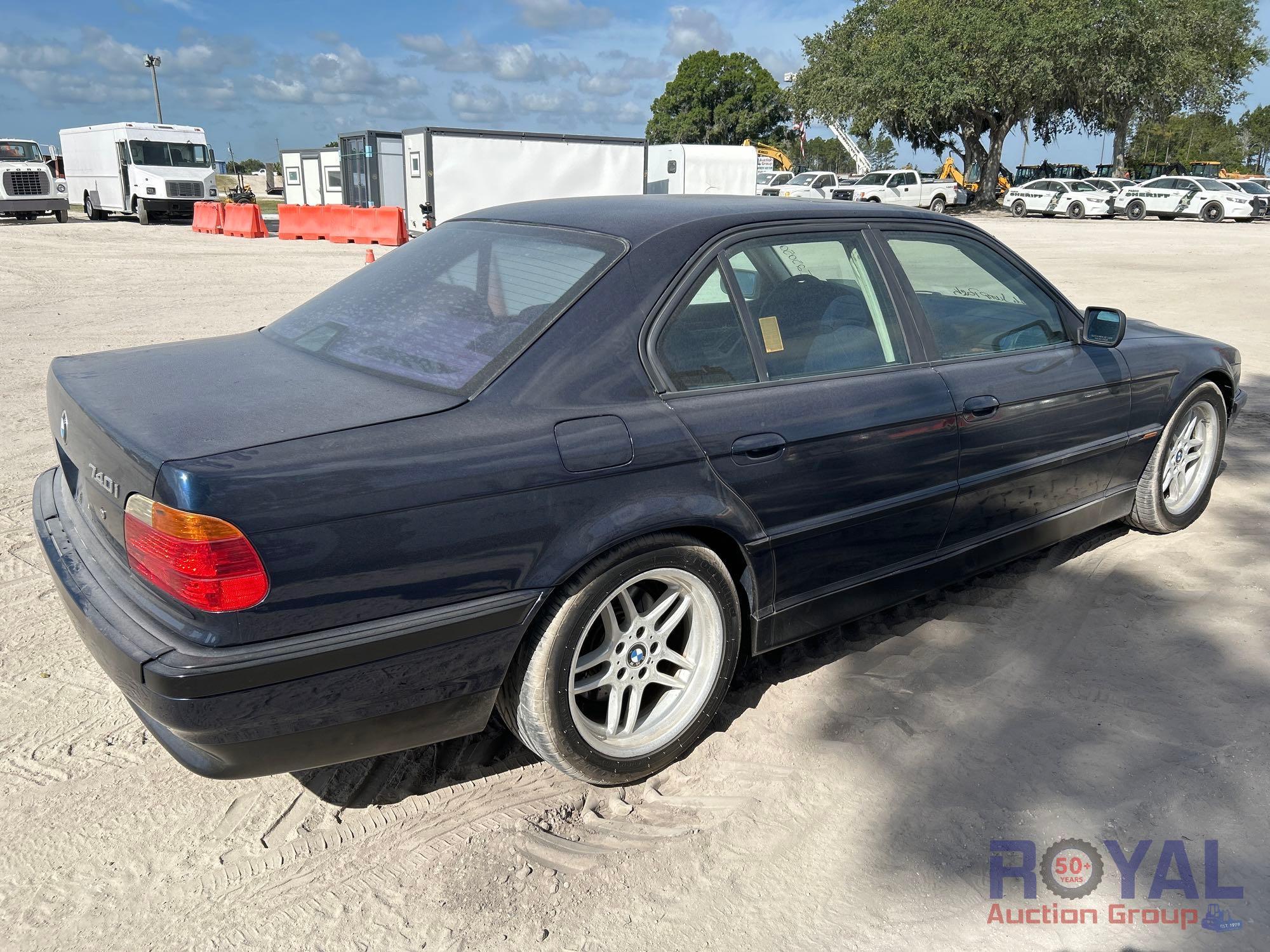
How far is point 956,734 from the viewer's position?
3.02 m

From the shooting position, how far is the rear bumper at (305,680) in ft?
6.82

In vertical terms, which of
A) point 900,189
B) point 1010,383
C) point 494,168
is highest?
point 494,168

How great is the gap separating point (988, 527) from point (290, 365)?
2479 millimetres

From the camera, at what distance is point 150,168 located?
27578 millimetres

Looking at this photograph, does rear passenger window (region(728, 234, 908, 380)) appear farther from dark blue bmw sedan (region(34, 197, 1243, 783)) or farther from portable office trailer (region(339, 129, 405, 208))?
portable office trailer (region(339, 129, 405, 208))

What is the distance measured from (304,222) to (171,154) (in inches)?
286

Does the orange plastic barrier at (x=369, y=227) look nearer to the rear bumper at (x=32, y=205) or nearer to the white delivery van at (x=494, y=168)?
the white delivery van at (x=494, y=168)

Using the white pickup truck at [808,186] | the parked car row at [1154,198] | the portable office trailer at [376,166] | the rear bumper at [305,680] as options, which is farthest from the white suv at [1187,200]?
the rear bumper at [305,680]

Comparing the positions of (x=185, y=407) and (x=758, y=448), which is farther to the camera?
(x=758, y=448)

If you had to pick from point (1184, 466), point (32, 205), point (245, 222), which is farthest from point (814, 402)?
point (32, 205)

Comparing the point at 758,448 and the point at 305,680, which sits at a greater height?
the point at 758,448

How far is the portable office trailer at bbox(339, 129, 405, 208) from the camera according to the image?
22.5 m

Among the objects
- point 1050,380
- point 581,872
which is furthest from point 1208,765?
point 581,872

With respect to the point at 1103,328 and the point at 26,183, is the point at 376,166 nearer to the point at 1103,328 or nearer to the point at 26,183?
the point at 26,183
